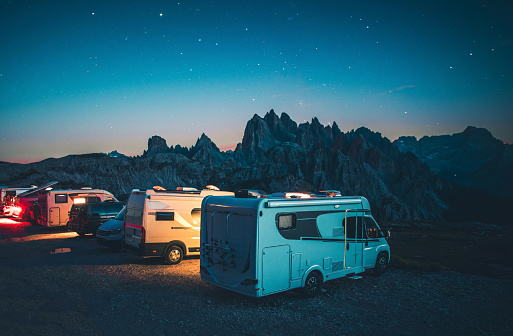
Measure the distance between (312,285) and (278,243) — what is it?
5.87ft

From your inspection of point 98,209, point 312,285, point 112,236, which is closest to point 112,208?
point 98,209

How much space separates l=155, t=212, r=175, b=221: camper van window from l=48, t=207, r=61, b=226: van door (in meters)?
13.7

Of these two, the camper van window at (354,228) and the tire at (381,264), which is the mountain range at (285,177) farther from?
the camper van window at (354,228)

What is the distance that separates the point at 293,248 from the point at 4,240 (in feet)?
59.2

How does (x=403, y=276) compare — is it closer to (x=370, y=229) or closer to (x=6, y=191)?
(x=370, y=229)

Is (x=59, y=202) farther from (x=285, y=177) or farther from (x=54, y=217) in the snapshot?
(x=285, y=177)

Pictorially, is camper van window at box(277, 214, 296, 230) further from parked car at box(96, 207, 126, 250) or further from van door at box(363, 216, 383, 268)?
parked car at box(96, 207, 126, 250)

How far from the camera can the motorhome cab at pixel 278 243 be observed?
8086 mm

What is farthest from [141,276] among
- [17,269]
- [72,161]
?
[72,161]

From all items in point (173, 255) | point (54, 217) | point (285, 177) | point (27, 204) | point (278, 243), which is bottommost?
point (173, 255)

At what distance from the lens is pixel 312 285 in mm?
9078

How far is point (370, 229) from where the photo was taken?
11.1 m

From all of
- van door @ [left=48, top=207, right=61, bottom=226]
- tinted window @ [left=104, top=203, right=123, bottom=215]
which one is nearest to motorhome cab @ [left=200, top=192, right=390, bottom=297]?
tinted window @ [left=104, top=203, right=123, bottom=215]

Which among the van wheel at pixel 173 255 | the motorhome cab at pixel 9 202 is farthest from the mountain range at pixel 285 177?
the van wheel at pixel 173 255
